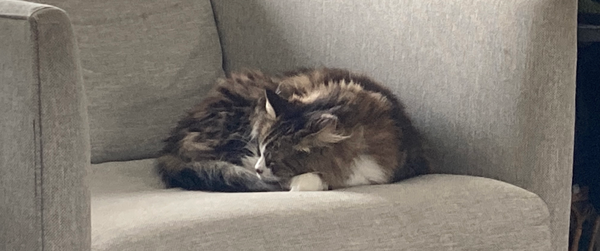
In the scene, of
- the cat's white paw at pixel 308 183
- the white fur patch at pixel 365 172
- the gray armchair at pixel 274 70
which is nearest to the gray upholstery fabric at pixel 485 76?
the gray armchair at pixel 274 70

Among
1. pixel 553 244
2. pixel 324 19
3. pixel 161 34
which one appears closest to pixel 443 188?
pixel 553 244

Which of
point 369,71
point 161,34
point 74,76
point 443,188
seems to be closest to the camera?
point 74,76

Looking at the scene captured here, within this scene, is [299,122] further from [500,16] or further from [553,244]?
[553,244]

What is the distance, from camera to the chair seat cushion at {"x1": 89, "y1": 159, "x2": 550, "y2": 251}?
3.60 ft

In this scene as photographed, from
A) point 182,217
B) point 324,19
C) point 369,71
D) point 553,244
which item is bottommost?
point 553,244

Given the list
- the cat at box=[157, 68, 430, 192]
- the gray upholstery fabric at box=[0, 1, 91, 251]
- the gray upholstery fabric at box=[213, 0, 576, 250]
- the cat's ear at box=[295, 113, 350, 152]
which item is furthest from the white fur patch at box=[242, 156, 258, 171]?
the gray upholstery fabric at box=[0, 1, 91, 251]

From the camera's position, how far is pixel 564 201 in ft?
4.77

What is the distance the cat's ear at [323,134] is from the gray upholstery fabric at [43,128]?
1.53 ft

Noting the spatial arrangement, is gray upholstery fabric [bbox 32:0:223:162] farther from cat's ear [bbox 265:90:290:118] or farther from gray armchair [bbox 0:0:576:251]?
cat's ear [bbox 265:90:290:118]

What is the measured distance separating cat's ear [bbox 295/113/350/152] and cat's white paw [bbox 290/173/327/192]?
0.18ft

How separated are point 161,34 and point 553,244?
99cm

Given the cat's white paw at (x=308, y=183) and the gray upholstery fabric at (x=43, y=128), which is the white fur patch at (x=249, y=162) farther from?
the gray upholstery fabric at (x=43, y=128)

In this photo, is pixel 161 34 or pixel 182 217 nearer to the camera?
pixel 182 217

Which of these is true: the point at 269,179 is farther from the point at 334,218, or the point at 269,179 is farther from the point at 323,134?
the point at 334,218
